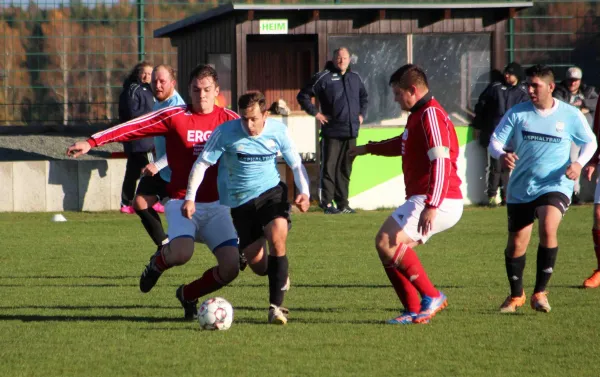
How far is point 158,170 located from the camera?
9.60 metres

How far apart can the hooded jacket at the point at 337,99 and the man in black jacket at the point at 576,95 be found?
10.0 ft

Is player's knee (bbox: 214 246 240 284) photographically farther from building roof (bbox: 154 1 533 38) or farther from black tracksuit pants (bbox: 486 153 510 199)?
black tracksuit pants (bbox: 486 153 510 199)

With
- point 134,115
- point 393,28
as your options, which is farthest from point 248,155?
point 393,28

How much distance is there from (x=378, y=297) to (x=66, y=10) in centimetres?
1149

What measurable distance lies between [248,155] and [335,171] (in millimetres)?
8802

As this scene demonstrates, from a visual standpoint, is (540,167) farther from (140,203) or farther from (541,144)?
(140,203)

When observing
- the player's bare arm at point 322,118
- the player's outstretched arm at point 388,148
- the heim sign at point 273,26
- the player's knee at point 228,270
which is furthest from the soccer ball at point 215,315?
the heim sign at point 273,26

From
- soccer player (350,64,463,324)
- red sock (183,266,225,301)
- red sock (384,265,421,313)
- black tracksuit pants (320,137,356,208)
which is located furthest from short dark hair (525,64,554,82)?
black tracksuit pants (320,137,356,208)

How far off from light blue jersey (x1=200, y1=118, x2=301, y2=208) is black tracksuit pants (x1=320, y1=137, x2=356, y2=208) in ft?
27.9

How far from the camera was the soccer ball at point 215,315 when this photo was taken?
7715 millimetres

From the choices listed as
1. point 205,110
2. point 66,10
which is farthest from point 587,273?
point 66,10

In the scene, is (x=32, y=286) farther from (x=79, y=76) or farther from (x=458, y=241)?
(x=79, y=76)

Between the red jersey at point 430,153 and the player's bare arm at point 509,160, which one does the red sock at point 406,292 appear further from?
the player's bare arm at point 509,160

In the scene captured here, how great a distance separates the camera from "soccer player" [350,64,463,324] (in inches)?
305
